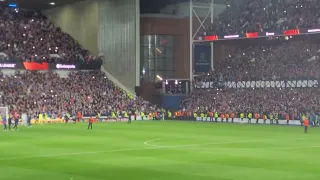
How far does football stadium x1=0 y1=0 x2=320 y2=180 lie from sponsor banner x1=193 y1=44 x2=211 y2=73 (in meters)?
0.16

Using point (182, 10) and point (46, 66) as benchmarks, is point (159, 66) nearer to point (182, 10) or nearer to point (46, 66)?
point (182, 10)

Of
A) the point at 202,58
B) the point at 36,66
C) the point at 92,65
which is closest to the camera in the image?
the point at 36,66

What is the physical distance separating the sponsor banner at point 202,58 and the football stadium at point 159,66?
158mm

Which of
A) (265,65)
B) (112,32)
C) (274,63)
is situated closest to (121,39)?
(112,32)

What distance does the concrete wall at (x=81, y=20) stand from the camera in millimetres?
87812

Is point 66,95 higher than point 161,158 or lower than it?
higher

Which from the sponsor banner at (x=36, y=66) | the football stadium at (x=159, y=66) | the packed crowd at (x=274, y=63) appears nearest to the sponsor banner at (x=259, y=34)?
the football stadium at (x=159, y=66)

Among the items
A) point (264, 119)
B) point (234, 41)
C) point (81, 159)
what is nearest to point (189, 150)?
point (81, 159)

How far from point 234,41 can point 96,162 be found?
56918 mm

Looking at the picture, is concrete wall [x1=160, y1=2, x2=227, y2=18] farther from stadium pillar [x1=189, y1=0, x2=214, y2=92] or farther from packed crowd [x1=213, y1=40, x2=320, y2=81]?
packed crowd [x1=213, y1=40, x2=320, y2=81]

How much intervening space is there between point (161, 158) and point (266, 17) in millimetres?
51396

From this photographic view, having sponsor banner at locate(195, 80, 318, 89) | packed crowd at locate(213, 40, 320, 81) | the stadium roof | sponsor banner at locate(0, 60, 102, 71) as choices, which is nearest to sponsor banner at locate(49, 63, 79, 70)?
sponsor banner at locate(0, 60, 102, 71)

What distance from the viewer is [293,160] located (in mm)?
27516

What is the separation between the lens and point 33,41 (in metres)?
83.5
